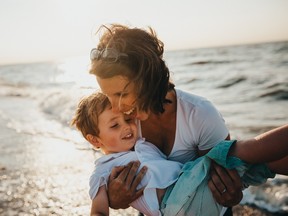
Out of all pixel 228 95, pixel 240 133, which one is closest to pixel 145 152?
pixel 240 133

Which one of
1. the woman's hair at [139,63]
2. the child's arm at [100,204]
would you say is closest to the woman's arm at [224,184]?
the woman's hair at [139,63]

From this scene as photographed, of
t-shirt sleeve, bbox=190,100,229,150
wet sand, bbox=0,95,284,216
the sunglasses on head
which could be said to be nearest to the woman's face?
the sunglasses on head

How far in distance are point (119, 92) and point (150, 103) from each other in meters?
0.24

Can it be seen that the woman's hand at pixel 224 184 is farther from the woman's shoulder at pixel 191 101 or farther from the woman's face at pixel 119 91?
the woman's face at pixel 119 91

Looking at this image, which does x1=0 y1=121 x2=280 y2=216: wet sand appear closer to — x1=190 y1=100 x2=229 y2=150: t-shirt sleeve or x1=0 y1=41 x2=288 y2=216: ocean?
x1=0 y1=41 x2=288 y2=216: ocean

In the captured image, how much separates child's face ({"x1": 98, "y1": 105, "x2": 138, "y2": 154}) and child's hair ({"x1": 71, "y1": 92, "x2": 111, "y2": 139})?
0.13 ft

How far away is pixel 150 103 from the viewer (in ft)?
7.93

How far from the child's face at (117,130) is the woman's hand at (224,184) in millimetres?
747

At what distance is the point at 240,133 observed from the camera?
22.5 feet

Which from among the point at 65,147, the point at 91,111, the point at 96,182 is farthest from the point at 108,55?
the point at 65,147

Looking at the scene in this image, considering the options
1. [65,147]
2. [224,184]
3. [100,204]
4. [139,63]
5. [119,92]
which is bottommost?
[65,147]

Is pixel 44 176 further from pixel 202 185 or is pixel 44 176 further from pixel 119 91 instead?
pixel 202 185

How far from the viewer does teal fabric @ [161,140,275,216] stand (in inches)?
82.7

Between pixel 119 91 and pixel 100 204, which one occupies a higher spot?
pixel 119 91
